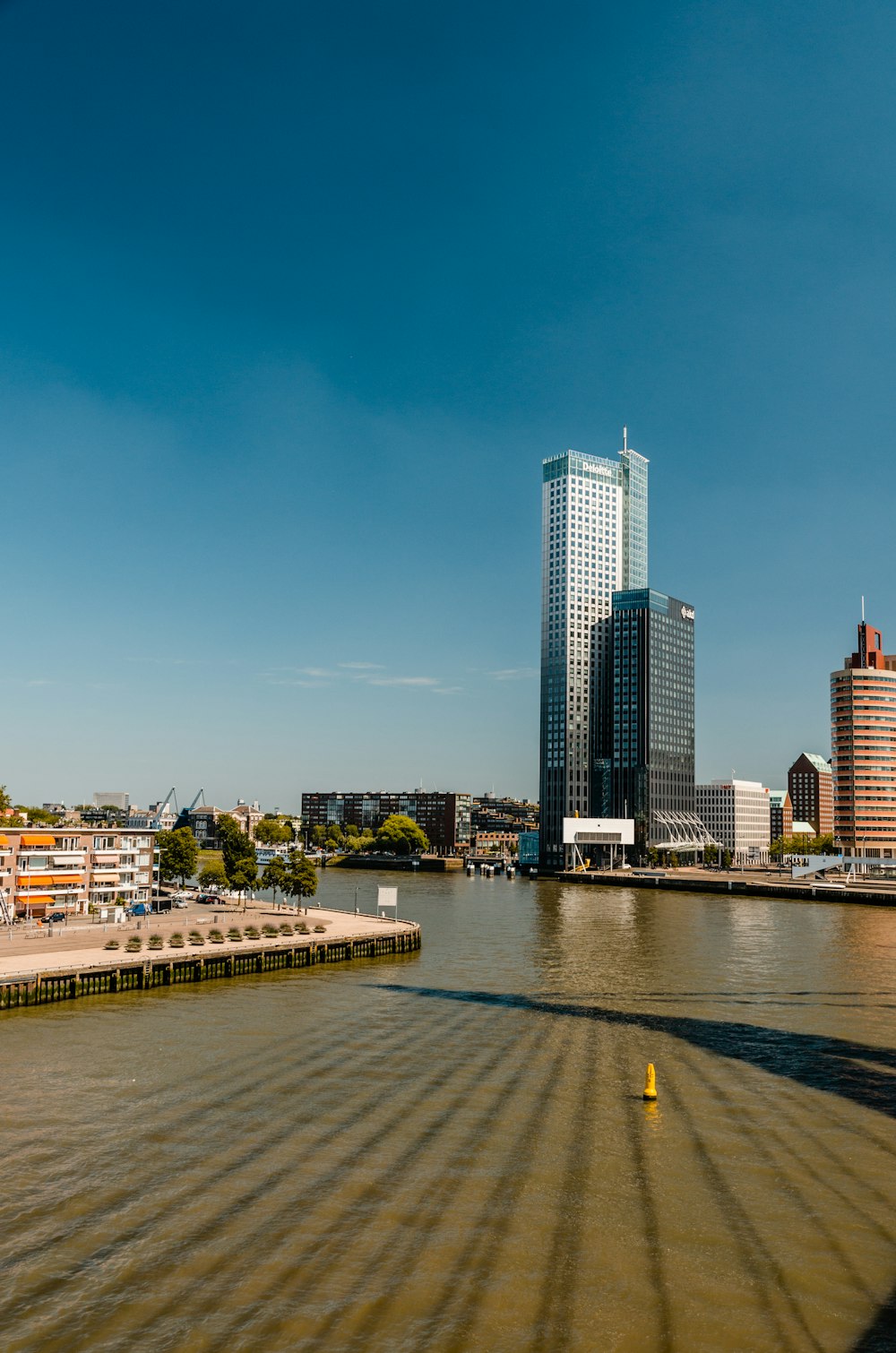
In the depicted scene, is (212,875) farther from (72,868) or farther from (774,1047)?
(774,1047)

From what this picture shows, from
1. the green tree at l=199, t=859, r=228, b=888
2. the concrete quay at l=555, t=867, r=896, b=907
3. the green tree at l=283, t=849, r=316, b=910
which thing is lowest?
the concrete quay at l=555, t=867, r=896, b=907

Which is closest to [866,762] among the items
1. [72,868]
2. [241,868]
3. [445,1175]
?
[241,868]

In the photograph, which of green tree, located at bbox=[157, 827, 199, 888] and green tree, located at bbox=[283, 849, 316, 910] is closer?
green tree, located at bbox=[283, 849, 316, 910]

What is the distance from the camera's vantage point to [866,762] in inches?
7559

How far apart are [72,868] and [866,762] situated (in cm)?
15771

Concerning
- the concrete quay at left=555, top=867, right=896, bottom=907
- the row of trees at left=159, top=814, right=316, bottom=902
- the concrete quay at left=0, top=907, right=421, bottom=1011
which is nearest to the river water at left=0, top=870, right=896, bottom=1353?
the concrete quay at left=0, top=907, right=421, bottom=1011

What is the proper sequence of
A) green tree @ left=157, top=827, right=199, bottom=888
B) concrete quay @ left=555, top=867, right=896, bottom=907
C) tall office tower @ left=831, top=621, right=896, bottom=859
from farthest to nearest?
1. tall office tower @ left=831, top=621, right=896, bottom=859
2. concrete quay @ left=555, top=867, right=896, bottom=907
3. green tree @ left=157, top=827, right=199, bottom=888

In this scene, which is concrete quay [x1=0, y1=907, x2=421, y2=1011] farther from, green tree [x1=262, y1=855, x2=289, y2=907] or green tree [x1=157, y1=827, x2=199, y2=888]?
green tree [x1=157, y1=827, x2=199, y2=888]

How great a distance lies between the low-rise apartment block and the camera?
86.9 meters

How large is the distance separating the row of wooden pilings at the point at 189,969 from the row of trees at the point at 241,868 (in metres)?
17.2

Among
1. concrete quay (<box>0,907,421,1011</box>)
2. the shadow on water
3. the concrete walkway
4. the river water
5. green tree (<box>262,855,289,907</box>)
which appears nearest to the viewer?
the river water

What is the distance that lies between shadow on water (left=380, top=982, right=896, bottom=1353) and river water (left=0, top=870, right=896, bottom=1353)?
24cm

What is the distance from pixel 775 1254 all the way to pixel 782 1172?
5.52m

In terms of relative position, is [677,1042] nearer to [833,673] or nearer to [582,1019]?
[582,1019]
